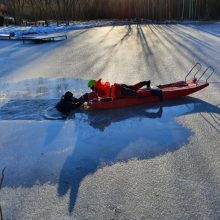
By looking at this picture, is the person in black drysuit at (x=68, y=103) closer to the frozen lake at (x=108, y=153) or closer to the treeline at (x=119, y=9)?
the frozen lake at (x=108, y=153)

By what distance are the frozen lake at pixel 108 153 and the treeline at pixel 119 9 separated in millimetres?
14502

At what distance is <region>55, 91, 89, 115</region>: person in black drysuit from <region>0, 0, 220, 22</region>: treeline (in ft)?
54.9

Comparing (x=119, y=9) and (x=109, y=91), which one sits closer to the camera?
(x=109, y=91)

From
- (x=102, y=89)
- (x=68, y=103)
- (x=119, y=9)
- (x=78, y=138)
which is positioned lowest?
(x=119, y=9)

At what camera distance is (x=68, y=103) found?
596 cm

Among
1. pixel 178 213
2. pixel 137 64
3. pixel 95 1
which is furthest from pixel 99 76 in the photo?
pixel 95 1

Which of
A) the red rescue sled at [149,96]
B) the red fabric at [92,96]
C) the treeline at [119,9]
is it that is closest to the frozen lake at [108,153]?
the red rescue sled at [149,96]

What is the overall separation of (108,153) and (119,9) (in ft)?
68.0

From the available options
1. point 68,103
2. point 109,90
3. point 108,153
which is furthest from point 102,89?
point 108,153

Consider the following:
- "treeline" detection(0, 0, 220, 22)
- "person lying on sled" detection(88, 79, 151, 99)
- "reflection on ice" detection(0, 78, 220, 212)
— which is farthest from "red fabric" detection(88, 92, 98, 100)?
"treeline" detection(0, 0, 220, 22)

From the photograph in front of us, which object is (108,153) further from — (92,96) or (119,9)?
(119,9)

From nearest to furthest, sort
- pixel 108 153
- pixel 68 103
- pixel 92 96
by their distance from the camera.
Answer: pixel 108 153 < pixel 68 103 < pixel 92 96

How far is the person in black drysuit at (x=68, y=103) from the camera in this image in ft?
19.5

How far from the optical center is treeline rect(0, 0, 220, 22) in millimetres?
22688
